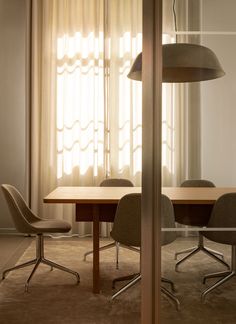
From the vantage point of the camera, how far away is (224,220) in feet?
7.32

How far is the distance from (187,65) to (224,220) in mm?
762

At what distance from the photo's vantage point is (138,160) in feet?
18.8

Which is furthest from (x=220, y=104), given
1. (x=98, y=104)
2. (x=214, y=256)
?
(x=98, y=104)

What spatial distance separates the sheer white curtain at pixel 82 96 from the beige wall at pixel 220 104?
3433 mm

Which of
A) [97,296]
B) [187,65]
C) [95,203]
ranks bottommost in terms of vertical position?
[97,296]

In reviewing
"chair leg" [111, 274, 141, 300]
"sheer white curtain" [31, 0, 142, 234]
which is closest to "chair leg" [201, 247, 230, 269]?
"chair leg" [111, 274, 141, 300]

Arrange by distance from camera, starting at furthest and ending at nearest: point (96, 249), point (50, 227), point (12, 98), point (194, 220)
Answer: point (12, 98), point (50, 227), point (96, 249), point (194, 220)

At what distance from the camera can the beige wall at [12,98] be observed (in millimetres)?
5984

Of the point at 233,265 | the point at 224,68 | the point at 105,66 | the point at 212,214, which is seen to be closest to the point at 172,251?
the point at 212,214

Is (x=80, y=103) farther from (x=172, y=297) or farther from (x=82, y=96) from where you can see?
(x=172, y=297)

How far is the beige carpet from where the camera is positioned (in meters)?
2.24

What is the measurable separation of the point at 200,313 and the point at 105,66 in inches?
157

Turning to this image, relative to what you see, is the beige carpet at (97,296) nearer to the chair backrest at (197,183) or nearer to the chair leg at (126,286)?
the chair leg at (126,286)

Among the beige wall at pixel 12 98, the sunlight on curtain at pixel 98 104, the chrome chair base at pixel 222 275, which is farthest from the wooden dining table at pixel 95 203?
the beige wall at pixel 12 98
